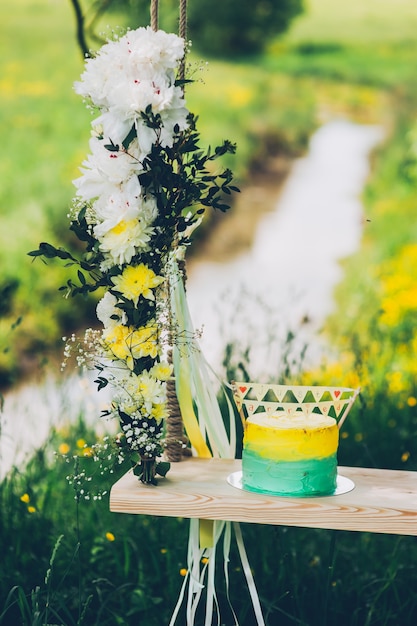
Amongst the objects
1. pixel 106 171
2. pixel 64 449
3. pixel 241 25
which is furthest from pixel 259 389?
pixel 241 25

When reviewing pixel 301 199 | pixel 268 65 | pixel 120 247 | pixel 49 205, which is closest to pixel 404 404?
pixel 120 247

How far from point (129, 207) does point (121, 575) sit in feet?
4.14

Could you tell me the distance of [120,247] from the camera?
6.37 ft

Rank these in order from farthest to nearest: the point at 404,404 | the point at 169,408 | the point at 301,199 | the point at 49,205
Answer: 1. the point at 301,199
2. the point at 49,205
3. the point at 404,404
4. the point at 169,408

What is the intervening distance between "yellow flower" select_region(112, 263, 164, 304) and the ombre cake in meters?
0.38

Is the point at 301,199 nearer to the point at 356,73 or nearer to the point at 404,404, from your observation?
the point at 356,73

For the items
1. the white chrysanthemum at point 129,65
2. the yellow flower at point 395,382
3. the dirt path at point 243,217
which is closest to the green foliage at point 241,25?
the dirt path at point 243,217

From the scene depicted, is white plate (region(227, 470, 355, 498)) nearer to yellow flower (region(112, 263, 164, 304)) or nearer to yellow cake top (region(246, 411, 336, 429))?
yellow cake top (region(246, 411, 336, 429))

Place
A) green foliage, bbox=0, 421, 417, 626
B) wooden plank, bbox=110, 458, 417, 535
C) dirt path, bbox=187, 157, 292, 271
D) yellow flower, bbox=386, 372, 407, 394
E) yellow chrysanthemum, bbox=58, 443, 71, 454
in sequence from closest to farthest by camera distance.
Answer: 1. wooden plank, bbox=110, 458, 417, 535
2. green foliage, bbox=0, 421, 417, 626
3. yellow chrysanthemum, bbox=58, 443, 71, 454
4. yellow flower, bbox=386, 372, 407, 394
5. dirt path, bbox=187, 157, 292, 271

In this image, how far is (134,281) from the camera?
198 cm

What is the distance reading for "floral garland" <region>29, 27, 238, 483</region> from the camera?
1.91 meters

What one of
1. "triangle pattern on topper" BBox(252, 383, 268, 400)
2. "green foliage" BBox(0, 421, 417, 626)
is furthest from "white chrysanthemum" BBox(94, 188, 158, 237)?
"green foliage" BBox(0, 421, 417, 626)

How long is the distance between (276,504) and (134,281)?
0.57 meters

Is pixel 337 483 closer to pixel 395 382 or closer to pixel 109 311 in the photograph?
pixel 109 311
